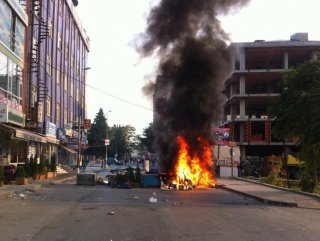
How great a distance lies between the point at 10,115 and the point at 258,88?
45494 mm

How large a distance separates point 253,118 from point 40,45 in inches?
1255

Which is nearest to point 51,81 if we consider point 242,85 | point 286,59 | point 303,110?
point 303,110

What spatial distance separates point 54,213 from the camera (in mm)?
13516

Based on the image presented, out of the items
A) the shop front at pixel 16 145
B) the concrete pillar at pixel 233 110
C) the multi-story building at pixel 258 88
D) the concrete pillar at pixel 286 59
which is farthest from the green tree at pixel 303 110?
the concrete pillar at pixel 233 110

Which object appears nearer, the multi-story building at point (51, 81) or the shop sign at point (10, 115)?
the shop sign at point (10, 115)

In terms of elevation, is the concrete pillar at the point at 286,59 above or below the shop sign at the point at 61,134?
above

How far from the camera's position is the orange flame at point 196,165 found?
86.9 ft

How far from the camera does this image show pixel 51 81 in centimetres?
4172

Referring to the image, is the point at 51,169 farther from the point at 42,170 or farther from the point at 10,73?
the point at 10,73

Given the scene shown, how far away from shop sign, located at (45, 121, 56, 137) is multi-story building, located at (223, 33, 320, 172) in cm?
2441

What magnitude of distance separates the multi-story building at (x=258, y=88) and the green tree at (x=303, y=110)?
1331 inches

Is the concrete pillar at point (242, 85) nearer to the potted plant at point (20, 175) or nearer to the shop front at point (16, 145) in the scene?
the shop front at point (16, 145)

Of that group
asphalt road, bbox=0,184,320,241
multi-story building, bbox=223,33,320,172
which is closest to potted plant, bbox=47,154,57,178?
asphalt road, bbox=0,184,320,241

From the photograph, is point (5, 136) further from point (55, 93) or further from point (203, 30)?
point (55, 93)
